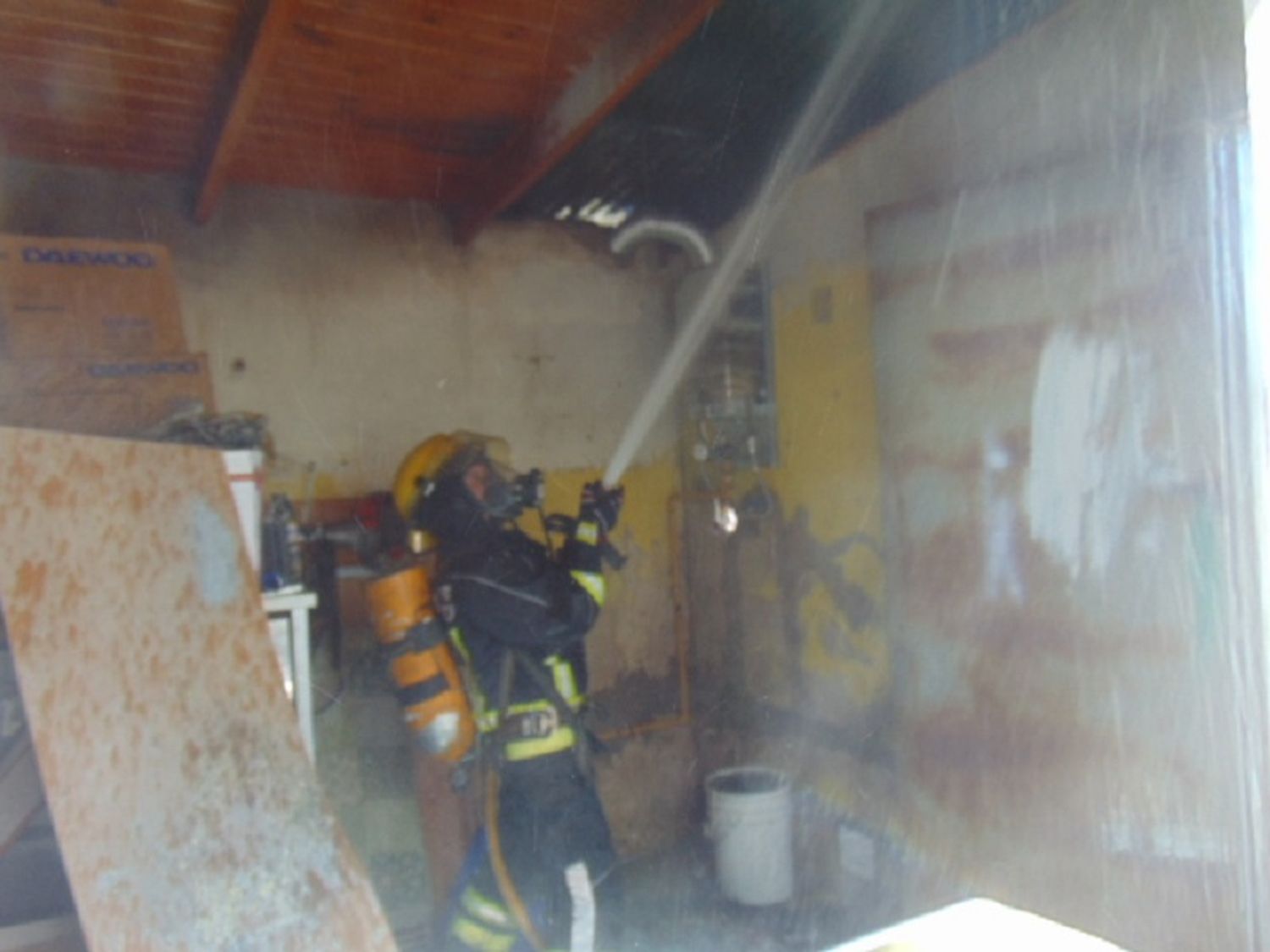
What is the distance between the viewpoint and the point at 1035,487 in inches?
113

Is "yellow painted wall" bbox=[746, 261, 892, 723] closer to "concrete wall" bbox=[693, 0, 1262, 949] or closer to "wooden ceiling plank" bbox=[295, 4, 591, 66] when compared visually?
"concrete wall" bbox=[693, 0, 1262, 949]

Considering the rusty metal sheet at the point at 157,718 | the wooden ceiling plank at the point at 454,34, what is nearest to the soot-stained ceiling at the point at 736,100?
the wooden ceiling plank at the point at 454,34

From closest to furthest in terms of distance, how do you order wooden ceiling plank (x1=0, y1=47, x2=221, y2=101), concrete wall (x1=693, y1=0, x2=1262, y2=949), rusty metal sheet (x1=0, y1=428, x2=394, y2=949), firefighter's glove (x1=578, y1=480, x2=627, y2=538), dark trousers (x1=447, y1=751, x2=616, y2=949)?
rusty metal sheet (x1=0, y1=428, x2=394, y2=949) → concrete wall (x1=693, y1=0, x2=1262, y2=949) → wooden ceiling plank (x1=0, y1=47, x2=221, y2=101) → dark trousers (x1=447, y1=751, x2=616, y2=949) → firefighter's glove (x1=578, y1=480, x2=627, y2=538)

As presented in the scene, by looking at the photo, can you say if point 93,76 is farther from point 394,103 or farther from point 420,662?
point 420,662

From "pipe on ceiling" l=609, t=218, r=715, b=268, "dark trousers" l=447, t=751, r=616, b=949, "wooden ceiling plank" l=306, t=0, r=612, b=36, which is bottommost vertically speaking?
"dark trousers" l=447, t=751, r=616, b=949

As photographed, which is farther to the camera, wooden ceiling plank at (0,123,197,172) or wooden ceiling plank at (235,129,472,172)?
wooden ceiling plank at (235,129,472,172)

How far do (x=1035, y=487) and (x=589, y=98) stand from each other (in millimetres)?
2045

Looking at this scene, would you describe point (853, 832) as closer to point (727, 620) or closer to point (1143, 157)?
point (727, 620)

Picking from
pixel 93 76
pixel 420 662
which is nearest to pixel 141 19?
pixel 93 76

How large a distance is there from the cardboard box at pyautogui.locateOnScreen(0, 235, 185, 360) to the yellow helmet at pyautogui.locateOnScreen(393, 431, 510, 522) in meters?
0.90

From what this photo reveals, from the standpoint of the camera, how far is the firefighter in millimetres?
3277

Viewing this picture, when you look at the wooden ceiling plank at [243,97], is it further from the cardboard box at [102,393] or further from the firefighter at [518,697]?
the firefighter at [518,697]

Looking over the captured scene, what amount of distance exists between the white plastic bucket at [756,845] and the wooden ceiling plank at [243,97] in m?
3.35

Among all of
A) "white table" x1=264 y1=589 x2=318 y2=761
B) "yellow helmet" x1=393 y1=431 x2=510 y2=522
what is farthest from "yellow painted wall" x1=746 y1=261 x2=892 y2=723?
"white table" x1=264 y1=589 x2=318 y2=761
